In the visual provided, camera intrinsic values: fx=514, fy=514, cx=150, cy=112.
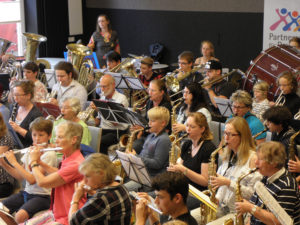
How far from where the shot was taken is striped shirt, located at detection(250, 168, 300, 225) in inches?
121

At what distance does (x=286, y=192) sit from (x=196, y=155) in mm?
1175

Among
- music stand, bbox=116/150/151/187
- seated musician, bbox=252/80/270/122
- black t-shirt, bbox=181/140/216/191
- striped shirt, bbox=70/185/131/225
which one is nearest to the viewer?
striped shirt, bbox=70/185/131/225

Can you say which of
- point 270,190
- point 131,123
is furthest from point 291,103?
point 270,190

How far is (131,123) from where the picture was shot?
17.4ft

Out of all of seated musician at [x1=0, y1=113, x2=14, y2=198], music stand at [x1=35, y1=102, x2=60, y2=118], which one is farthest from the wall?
seated musician at [x1=0, y1=113, x2=14, y2=198]

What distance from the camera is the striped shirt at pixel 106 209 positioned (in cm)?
300

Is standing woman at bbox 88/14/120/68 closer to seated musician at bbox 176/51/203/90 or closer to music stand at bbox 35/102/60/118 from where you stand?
seated musician at bbox 176/51/203/90

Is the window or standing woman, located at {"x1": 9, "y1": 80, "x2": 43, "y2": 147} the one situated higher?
the window

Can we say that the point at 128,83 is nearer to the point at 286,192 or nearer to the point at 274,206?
the point at 286,192

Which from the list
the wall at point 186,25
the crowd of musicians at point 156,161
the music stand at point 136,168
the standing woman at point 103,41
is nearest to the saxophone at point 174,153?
the crowd of musicians at point 156,161

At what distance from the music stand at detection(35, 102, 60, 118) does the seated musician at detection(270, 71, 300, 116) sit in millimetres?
2383

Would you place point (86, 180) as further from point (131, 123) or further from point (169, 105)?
point (169, 105)

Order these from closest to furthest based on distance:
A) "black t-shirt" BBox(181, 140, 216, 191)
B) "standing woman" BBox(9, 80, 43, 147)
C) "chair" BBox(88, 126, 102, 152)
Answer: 1. "black t-shirt" BBox(181, 140, 216, 191)
2. "chair" BBox(88, 126, 102, 152)
3. "standing woman" BBox(9, 80, 43, 147)

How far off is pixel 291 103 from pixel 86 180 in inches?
120
